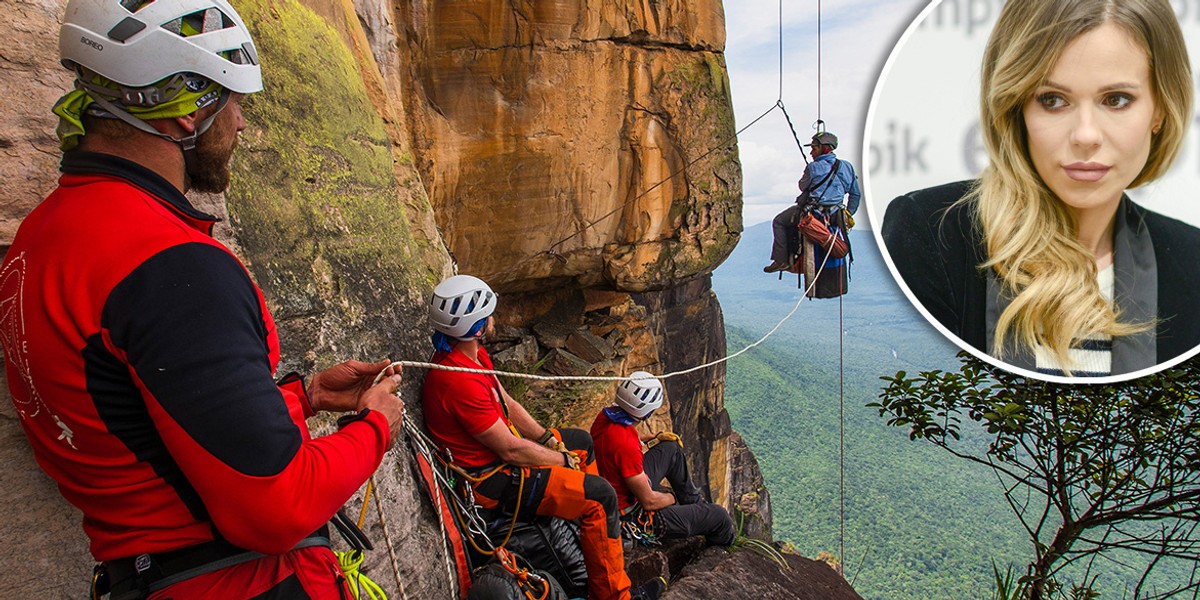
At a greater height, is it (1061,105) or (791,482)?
(1061,105)

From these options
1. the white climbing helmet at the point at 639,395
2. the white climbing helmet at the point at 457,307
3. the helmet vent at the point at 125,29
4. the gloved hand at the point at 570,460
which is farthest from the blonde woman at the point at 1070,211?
the white climbing helmet at the point at 639,395

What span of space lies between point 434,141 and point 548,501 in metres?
5.04

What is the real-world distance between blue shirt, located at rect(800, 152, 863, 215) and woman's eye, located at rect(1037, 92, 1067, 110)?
7.41 metres

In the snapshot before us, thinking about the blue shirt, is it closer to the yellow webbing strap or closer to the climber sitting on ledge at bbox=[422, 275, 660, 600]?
the climber sitting on ledge at bbox=[422, 275, 660, 600]

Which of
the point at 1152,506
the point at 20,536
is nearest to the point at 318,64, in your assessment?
the point at 20,536

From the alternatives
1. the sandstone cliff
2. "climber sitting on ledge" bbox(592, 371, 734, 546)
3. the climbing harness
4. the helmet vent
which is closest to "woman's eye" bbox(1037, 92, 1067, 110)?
the helmet vent

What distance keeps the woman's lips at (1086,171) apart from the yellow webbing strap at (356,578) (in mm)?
1946

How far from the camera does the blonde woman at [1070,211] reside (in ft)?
4.95

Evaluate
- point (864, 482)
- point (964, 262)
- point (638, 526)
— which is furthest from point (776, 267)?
point (864, 482)

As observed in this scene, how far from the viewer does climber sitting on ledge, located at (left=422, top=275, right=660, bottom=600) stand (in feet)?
12.2

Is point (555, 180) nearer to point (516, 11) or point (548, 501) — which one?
point (516, 11)

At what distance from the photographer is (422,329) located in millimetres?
3818

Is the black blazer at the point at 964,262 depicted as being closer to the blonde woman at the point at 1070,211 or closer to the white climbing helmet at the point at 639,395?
the blonde woman at the point at 1070,211

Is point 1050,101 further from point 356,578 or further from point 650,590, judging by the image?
point 650,590
